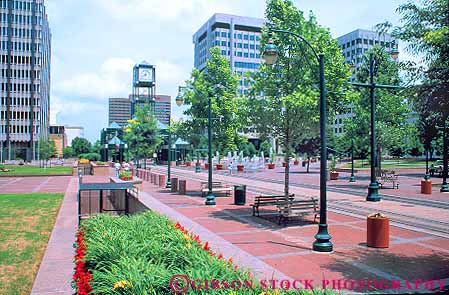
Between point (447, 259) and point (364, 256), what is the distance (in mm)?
1789

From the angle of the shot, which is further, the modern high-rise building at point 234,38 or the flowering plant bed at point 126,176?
the modern high-rise building at point 234,38

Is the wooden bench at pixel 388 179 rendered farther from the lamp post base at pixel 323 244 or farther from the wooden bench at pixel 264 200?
the lamp post base at pixel 323 244

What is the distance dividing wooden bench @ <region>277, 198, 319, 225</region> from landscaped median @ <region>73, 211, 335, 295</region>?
6.79 metres

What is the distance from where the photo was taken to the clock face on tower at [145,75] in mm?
113800

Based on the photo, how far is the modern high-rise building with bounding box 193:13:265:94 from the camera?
143125mm

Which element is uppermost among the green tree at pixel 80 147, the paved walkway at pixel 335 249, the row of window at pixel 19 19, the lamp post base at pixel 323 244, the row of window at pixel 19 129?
the row of window at pixel 19 19

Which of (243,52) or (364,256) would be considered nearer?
(364,256)

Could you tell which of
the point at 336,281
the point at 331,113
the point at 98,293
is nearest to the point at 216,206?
the point at 331,113

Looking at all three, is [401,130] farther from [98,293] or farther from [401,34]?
[98,293]

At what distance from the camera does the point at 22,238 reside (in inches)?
485

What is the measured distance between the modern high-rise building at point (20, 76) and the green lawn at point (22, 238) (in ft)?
339

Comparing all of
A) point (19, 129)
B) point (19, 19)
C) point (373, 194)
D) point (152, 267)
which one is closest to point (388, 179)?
point (373, 194)

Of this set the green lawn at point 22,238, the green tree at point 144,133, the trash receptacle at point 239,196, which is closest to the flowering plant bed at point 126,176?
the green lawn at point 22,238

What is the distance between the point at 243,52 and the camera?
14750cm
